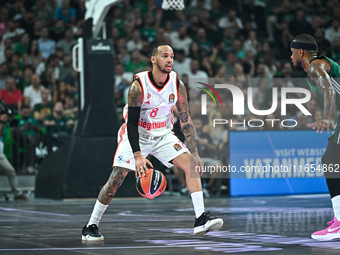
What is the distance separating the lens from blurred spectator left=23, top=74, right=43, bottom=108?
1872 centimetres

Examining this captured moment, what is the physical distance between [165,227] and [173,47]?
40.9 feet

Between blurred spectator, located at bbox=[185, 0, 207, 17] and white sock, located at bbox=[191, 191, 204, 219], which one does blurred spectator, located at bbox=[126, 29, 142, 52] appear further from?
white sock, located at bbox=[191, 191, 204, 219]

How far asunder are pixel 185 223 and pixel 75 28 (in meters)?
12.2

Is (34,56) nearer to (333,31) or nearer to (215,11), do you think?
(215,11)

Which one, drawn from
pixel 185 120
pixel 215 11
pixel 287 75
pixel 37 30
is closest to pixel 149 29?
pixel 215 11

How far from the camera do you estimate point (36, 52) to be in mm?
20375

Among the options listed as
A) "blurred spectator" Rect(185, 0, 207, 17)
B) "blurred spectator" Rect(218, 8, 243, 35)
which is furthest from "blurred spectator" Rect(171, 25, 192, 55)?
"blurred spectator" Rect(218, 8, 243, 35)

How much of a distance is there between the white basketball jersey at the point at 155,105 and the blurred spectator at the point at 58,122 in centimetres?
946

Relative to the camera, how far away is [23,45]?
20.4 m

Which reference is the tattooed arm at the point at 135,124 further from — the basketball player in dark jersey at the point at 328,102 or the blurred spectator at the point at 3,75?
the blurred spectator at the point at 3,75

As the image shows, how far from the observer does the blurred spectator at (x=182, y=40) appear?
21828 millimetres

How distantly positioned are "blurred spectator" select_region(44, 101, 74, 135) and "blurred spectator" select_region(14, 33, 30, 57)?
10.6 feet

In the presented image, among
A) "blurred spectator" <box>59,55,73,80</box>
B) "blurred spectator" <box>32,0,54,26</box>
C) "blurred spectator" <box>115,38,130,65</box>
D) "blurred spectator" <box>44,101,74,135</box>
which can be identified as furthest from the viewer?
"blurred spectator" <box>32,0,54,26</box>

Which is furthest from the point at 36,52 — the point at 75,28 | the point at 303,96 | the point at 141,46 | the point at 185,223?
the point at 185,223
